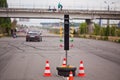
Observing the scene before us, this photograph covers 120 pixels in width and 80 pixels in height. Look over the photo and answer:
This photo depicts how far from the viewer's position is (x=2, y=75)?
50.1ft

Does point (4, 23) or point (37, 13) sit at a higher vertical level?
point (37, 13)

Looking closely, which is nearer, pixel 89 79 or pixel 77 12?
pixel 89 79

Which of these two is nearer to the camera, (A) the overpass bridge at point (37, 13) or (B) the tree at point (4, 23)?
(A) the overpass bridge at point (37, 13)

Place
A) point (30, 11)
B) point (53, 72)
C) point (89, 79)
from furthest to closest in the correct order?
point (30, 11) → point (53, 72) → point (89, 79)

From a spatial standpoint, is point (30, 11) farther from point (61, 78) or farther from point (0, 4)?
point (61, 78)

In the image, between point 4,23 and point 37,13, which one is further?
point 4,23

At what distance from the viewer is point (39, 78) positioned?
562 inches

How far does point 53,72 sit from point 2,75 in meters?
2.28

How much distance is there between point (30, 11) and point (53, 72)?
246 ft

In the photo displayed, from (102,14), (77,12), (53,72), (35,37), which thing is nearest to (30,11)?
(77,12)

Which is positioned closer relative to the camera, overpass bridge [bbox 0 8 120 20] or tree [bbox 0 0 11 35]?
overpass bridge [bbox 0 8 120 20]

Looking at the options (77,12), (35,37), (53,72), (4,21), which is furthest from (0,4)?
(53,72)

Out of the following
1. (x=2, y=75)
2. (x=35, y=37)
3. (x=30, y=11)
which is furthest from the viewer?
(x=30, y=11)

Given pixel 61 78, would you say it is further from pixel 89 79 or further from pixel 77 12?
pixel 77 12
